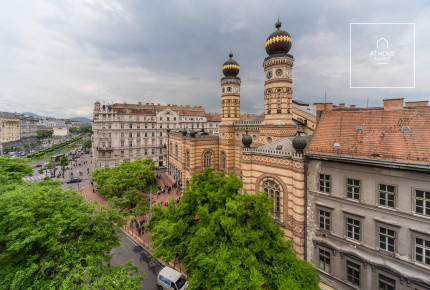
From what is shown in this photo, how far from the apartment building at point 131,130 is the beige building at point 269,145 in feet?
Answer: 39.0

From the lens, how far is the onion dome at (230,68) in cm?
3122

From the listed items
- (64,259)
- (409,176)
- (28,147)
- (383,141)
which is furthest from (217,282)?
(28,147)

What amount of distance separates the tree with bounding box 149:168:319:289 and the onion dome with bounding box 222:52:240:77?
23526 millimetres

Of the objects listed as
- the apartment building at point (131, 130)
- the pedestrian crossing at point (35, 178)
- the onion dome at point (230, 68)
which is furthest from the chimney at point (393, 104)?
the pedestrian crossing at point (35, 178)

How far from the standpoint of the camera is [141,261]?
18922 millimetres

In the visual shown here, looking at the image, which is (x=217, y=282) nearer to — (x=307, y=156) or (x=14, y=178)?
(x=307, y=156)

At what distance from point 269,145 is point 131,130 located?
41806 millimetres

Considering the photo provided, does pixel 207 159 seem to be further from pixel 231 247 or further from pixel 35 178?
pixel 35 178

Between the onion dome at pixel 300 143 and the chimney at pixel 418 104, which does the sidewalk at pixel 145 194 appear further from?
the chimney at pixel 418 104

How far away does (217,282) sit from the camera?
9219 mm

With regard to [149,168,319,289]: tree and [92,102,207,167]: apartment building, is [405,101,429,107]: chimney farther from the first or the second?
[92,102,207,167]: apartment building

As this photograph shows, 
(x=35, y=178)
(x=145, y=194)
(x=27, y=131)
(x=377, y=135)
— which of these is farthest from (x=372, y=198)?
(x=27, y=131)

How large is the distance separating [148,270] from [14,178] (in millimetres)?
16093

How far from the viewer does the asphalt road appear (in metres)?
16.5
